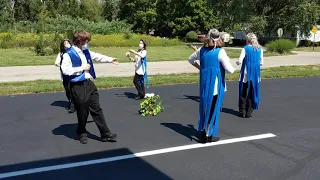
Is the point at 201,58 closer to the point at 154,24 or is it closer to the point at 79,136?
the point at 79,136

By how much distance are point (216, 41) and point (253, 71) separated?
247cm

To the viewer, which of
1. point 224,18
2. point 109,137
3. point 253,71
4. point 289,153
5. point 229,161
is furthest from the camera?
point 224,18

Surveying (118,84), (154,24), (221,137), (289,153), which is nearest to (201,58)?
(221,137)

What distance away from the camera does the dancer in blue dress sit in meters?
7.74

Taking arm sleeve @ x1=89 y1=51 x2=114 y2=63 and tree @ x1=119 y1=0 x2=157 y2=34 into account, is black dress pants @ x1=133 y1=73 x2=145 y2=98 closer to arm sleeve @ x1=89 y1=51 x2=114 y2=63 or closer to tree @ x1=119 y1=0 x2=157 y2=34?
arm sleeve @ x1=89 y1=51 x2=114 y2=63

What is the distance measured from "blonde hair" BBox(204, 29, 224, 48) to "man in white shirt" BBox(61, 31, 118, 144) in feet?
5.25

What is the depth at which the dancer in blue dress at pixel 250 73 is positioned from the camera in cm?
774

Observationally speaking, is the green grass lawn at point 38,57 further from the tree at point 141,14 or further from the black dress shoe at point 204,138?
the tree at point 141,14

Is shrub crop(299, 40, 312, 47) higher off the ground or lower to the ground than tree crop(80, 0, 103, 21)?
lower

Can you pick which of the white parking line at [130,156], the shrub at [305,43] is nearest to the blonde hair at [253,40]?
the white parking line at [130,156]

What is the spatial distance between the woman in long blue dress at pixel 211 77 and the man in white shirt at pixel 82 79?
148 cm

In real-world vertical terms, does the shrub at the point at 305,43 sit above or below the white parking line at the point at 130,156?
above

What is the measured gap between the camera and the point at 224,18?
147 ft

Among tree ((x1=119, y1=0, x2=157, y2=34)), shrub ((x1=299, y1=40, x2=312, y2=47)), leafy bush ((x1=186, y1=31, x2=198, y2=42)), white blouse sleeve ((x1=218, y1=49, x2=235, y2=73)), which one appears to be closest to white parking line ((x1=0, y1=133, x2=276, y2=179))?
white blouse sleeve ((x1=218, y1=49, x2=235, y2=73))
